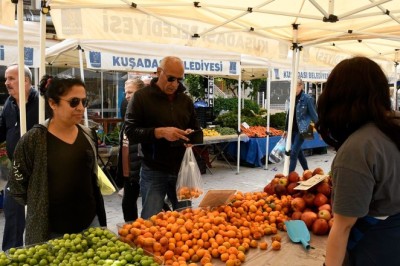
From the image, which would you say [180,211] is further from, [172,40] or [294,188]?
[172,40]

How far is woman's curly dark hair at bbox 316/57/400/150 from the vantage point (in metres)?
1.46

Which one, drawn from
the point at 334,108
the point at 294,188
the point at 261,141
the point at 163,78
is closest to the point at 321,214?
the point at 294,188

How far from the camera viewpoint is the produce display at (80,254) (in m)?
1.85

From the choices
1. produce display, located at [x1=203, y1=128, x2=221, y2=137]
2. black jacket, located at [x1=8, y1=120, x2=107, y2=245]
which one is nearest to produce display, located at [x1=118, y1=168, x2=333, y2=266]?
black jacket, located at [x1=8, y1=120, x2=107, y2=245]

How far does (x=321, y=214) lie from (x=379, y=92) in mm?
1406

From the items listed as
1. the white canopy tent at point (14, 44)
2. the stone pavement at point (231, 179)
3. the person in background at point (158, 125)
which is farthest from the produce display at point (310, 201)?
the white canopy tent at point (14, 44)

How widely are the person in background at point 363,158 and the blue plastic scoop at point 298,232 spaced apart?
0.85 metres

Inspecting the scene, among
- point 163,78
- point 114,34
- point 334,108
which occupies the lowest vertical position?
point 334,108

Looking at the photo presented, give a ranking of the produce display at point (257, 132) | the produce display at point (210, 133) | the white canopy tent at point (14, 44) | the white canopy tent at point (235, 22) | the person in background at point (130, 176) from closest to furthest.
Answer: the white canopy tent at point (235, 22), the person in background at point (130, 176), the white canopy tent at point (14, 44), the produce display at point (210, 133), the produce display at point (257, 132)

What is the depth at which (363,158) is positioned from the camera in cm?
141

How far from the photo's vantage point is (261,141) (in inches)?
356

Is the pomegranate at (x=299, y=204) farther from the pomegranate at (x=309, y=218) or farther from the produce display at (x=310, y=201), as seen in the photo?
Result: the pomegranate at (x=309, y=218)

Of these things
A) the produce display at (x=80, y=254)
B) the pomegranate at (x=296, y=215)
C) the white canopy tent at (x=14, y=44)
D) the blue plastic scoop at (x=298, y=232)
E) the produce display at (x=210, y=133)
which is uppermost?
the white canopy tent at (x=14, y=44)

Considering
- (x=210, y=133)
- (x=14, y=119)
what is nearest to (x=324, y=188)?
(x=14, y=119)
